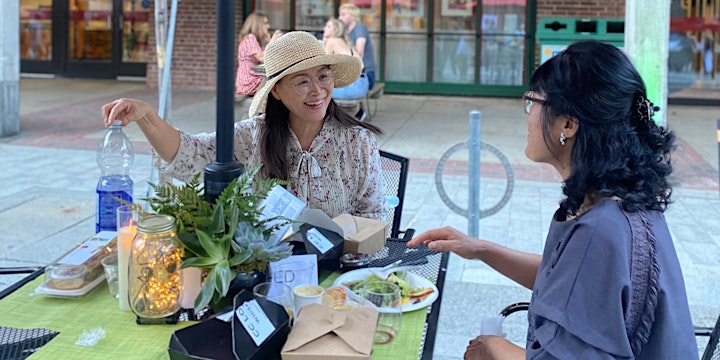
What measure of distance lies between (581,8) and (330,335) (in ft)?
38.5

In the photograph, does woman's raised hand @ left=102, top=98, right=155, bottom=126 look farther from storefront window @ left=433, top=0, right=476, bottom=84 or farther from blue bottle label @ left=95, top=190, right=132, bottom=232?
storefront window @ left=433, top=0, right=476, bottom=84

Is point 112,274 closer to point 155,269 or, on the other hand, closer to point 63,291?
point 63,291

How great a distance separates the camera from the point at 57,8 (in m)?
15.5

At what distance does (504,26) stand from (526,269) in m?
11.1

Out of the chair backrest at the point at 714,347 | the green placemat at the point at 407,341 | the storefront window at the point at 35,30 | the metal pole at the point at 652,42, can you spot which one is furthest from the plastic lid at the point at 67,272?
the storefront window at the point at 35,30

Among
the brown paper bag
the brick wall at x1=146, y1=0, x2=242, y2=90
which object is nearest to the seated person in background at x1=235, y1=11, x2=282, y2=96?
the brown paper bag

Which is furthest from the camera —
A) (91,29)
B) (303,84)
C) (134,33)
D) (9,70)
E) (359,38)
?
(91,29)

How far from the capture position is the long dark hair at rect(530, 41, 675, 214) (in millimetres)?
1947

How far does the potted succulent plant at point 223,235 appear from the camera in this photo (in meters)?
2.16

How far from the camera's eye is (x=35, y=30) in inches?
619

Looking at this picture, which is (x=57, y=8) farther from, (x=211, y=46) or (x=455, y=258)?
(x=455, y=258)

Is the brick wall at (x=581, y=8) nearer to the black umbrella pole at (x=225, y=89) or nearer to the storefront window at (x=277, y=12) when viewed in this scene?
the storefront window at (x=277, y=12)

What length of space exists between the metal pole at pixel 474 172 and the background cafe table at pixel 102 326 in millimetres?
2762

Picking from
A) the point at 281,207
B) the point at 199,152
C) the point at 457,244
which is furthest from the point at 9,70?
the point at 457,244
